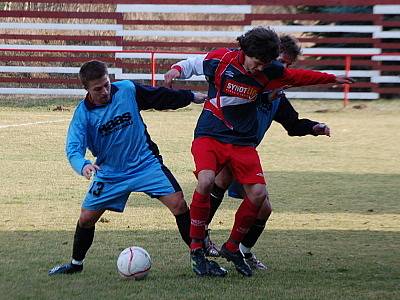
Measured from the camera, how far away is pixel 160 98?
612 cm

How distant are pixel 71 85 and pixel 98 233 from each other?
671 inches

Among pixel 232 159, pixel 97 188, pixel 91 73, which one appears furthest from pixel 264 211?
pixel 91 73

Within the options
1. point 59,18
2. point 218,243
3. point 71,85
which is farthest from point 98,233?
point 59,18

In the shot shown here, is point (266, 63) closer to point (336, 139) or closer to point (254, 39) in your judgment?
point (254, 39)

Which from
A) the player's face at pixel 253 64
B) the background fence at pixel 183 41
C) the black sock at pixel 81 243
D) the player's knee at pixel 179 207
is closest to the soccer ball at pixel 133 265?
the black sock at pixel 81 243

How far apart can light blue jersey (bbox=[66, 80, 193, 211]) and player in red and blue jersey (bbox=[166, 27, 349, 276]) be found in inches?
10.6

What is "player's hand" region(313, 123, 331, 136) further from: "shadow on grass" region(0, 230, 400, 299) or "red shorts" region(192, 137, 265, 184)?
"shadow on grass" region(0, 230, 400, 299)

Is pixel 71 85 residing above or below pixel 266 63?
below

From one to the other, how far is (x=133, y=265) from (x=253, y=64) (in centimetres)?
149

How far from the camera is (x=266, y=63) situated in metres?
5.91

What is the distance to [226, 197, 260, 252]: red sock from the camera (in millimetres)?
6066

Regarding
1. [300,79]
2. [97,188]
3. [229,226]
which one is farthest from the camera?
[229,226]

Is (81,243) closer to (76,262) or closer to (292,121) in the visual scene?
(76,262)

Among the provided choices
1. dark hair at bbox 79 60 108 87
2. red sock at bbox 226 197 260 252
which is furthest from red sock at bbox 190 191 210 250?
dark hair at bbox 79 60 108 87
